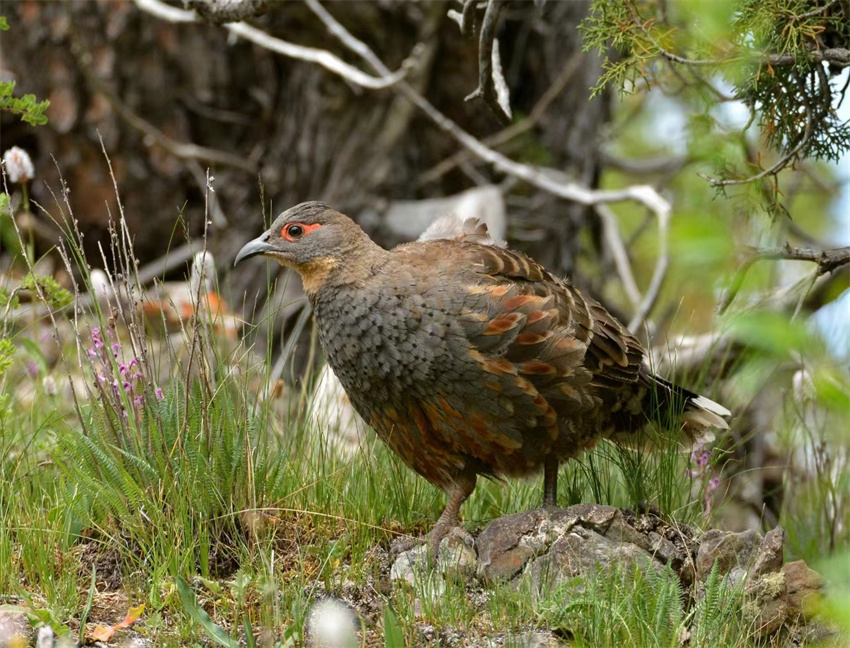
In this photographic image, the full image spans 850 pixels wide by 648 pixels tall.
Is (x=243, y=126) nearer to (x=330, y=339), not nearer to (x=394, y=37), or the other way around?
(x=394, y=37)

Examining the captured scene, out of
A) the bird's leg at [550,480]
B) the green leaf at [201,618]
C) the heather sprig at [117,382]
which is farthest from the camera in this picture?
the bird's leg at [550,480]

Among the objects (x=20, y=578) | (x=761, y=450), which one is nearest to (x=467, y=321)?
(x=20, y=578)

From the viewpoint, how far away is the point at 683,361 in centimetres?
640

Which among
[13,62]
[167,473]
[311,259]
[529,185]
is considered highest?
[529,185]

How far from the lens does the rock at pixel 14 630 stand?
11.1 feet

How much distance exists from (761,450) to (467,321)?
4191mm

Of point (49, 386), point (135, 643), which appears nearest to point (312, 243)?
point (49, 386)

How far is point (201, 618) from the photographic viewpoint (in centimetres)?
357

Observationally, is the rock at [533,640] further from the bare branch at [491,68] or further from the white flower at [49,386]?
the white flower at [49,386]

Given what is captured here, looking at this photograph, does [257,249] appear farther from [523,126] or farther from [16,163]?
[523,126]

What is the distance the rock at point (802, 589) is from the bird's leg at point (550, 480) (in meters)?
1.01

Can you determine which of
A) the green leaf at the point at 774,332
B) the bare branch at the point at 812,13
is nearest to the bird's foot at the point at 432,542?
the bare branch at the point at 812,13

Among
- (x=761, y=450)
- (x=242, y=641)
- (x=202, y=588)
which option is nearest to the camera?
(x=242, y=641)

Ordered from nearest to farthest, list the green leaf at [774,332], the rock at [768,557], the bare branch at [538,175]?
the green leaf at [774,332] < the rock at [768,557] < the bare branch at [538,175]
